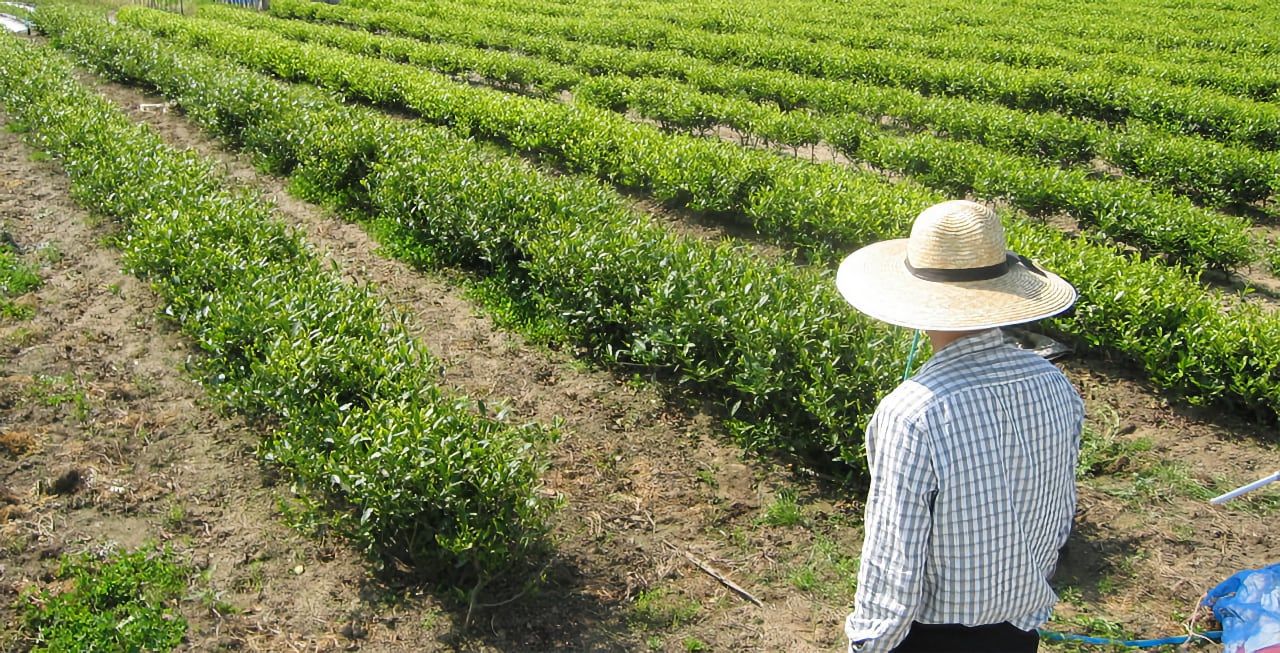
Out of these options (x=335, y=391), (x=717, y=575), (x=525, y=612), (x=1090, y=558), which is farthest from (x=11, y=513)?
(x=1090, y=558)

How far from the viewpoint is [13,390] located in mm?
5961

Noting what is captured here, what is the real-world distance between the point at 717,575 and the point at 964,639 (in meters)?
2.10

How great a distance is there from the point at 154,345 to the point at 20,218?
372 cm

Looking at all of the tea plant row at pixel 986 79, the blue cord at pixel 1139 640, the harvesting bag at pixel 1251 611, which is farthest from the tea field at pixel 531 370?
the tea plant row at pixel 986 79

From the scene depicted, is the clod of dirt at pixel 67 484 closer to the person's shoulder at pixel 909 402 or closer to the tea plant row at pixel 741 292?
the tea plant row at pixel 741 292

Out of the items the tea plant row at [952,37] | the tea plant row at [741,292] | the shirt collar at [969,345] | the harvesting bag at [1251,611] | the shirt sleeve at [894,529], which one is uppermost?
the tea plant row at [952,37]

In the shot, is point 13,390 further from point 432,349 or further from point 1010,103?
point 1010,103

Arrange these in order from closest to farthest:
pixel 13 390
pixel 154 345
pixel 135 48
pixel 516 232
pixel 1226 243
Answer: pixel 13 390, pixel 154 345, pixel 516 232, pixel 1226 243, pixel 135 48

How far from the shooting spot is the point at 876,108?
44.8 ft

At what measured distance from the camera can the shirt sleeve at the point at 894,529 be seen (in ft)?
8.09

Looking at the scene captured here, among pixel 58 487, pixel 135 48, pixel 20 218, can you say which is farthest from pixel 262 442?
pixel 135 48

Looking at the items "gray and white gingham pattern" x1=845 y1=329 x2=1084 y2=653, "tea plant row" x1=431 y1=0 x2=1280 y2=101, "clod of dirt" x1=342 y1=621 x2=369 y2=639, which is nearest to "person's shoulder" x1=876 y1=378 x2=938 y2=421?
"gray and white gingham pattern" x1=845 y1=329 x2=1084 y2=653

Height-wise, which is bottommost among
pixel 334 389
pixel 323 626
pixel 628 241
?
pixel 323 626

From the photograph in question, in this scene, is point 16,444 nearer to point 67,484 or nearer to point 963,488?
point 67,484
